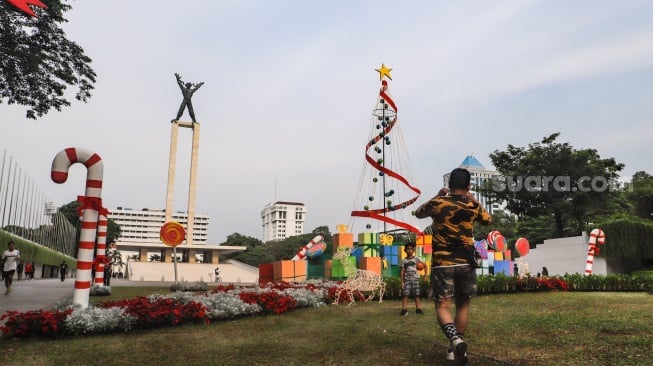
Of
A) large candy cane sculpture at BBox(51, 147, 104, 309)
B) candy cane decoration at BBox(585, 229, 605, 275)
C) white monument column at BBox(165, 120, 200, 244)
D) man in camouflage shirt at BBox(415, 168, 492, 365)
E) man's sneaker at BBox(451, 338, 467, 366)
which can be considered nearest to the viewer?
man's sneaker at BBox(451, 338, 467, 366)

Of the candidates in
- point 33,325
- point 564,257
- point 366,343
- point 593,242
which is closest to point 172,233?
point 33,325

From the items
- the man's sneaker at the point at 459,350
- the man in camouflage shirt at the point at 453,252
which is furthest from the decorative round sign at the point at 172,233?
the man's sneaker at the point at 459,350

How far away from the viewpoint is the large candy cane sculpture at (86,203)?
8.83 metres

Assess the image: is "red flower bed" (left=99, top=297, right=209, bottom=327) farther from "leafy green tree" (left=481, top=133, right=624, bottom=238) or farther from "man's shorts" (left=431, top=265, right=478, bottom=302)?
"leafy green tree" (left=481, top=133, right=624, bottom=238)

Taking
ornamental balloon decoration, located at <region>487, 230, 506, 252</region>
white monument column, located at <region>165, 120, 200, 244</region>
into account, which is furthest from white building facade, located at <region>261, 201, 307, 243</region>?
ornamental balloon decoration, located at <region>487, 230, 506, 252</region>

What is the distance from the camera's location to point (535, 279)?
629 inches

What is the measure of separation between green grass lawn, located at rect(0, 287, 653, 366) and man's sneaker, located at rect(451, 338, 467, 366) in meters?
0.38

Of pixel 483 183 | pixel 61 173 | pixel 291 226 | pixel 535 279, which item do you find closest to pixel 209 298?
pixel 61 173

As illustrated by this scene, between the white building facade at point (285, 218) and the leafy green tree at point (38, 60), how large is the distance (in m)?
144

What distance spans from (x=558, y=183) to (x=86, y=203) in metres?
43.5

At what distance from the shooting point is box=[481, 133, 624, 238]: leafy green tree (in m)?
43.6

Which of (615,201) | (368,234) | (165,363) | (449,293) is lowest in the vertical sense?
(165,363)

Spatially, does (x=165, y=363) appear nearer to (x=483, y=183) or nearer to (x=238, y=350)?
(x=238, y=350)

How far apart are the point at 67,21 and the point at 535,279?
Answer: 1629 centimetres
